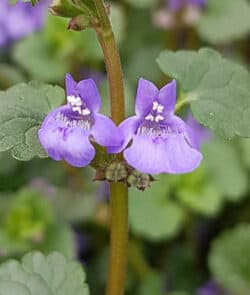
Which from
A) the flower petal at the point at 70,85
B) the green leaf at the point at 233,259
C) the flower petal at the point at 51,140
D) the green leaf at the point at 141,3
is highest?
the green leaf at the point at 141,3

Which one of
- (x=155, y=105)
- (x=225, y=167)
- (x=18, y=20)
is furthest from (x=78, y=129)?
(x=18, y=20)

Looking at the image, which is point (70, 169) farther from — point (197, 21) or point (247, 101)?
point (247, 101)

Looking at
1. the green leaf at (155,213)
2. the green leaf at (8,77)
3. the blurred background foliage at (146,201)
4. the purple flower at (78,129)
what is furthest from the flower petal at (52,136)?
the green leaf at (8,77)

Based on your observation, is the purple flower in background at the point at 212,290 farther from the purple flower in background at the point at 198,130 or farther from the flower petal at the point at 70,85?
the flower petal at the point at 70,85

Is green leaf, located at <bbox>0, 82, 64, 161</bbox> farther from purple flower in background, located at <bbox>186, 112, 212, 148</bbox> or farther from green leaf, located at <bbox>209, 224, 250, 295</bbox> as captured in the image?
purple flower in background, located at <bbox>186, 112, 212, 148</bbox>

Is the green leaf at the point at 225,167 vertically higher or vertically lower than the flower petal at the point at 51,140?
higher

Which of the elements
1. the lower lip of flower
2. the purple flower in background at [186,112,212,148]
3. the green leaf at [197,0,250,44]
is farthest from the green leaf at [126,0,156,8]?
the lower lip of flower
